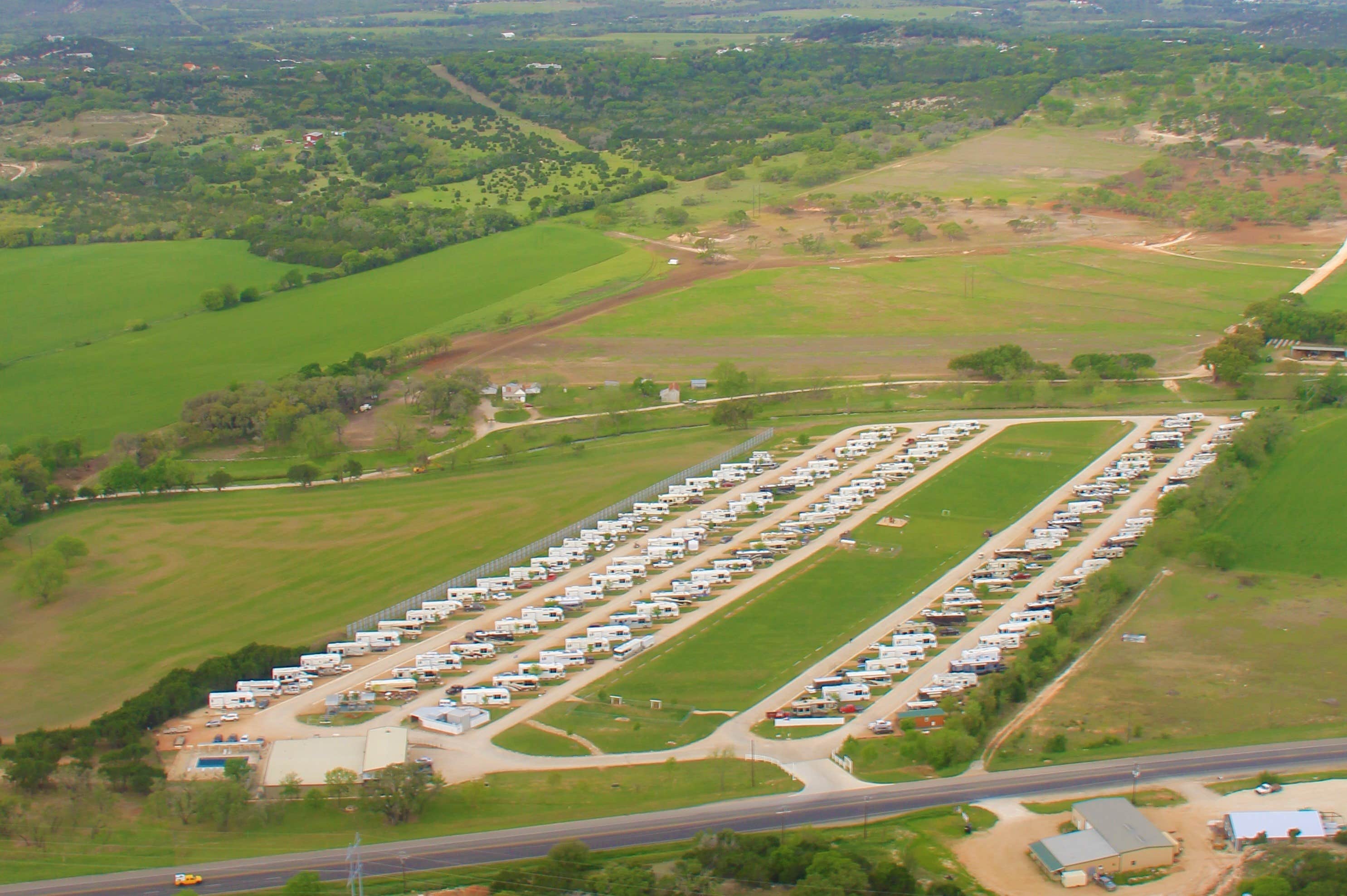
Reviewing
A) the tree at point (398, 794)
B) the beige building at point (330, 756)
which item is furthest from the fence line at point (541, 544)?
the tree at point (398, 794)

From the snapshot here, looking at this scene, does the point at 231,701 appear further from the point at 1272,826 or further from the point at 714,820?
the point at 1272,826

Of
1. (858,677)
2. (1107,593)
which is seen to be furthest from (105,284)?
(1107,593)

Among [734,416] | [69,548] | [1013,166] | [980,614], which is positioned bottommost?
[980,614]

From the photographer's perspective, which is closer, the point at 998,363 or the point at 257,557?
the point at 257,557

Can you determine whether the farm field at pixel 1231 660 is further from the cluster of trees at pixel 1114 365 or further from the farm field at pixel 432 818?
the cluster of trees at pixel 1114 365

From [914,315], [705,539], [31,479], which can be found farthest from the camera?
[914,315]

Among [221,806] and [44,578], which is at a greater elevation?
[44,578]
